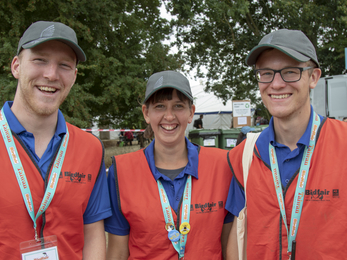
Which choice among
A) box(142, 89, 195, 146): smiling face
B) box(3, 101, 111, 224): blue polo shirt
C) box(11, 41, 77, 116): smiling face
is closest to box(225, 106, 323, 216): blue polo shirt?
box(142, 89, 195, 146): smiling face

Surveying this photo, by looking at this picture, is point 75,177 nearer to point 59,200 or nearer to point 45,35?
point 59,200

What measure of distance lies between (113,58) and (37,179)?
7882 mm

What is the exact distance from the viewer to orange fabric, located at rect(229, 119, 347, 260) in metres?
1.74

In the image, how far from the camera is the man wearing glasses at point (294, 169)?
176 centimetres

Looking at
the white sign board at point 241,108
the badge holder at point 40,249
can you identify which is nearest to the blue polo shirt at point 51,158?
the badge holder at point 40,249

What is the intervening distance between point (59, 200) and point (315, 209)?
1626 mm

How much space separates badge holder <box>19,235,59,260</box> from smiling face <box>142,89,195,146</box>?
1086 millimetres

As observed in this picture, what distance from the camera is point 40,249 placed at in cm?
171

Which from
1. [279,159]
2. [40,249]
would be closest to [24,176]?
[40,249]

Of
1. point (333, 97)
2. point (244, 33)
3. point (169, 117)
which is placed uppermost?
point (244, 33)

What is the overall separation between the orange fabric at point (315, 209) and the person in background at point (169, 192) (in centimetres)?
34

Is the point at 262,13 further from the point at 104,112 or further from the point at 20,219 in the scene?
the point at 20,219

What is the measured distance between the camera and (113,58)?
9164mm

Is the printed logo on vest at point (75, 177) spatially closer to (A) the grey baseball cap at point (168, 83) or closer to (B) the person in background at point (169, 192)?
(B) the person in background at point (169, 192)
